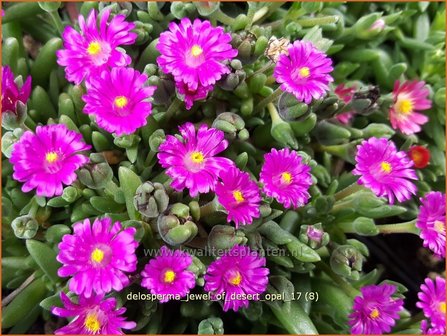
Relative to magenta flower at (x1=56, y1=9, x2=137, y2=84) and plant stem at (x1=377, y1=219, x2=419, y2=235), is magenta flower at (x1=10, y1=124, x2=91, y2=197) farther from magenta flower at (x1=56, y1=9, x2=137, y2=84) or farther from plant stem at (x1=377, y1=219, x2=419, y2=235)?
plant stem at (x1=377, y1=219, x2=419, y2=235)

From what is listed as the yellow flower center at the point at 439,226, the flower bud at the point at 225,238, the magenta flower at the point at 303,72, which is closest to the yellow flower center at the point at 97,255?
the flower bud at the point at 225,238

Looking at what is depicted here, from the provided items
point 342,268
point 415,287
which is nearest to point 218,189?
point 342,268

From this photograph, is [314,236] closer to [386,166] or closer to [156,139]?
[386,166]

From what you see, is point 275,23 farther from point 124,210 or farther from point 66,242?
point 66,242

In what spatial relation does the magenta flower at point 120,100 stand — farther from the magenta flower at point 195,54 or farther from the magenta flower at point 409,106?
the magenta flower at point 409,106

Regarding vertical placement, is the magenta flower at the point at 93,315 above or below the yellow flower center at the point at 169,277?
below

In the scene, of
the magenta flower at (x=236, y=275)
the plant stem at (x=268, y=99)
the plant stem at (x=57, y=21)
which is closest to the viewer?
the magenta flower at (x=236, y=275)

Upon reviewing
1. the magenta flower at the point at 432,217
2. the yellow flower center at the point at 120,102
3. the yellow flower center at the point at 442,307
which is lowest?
the yellow flower center at the point at 442,307
